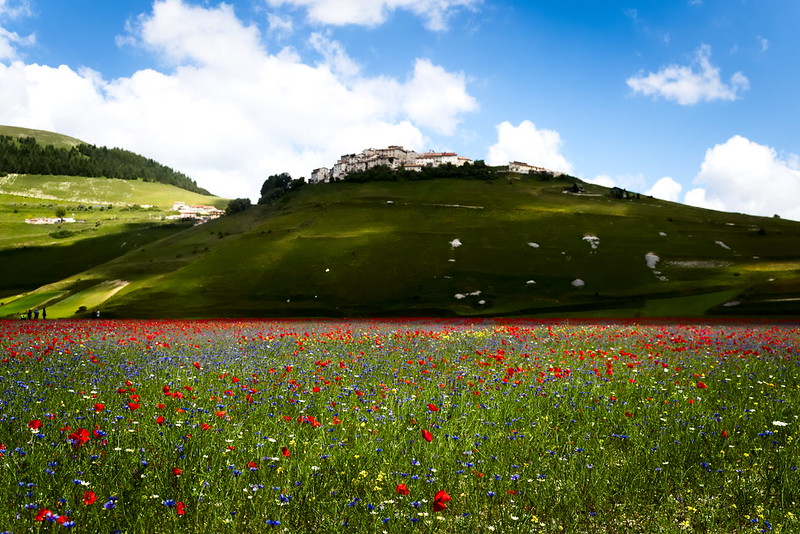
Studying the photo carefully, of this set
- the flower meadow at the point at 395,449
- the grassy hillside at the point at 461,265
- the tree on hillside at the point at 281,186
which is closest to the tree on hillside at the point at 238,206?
the tree on hillside at the point at 281,186

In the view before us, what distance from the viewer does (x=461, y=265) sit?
8181cm

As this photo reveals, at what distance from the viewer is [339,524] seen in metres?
5.98

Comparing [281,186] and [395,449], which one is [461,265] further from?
[281,186]

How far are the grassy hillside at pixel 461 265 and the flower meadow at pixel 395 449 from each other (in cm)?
4791

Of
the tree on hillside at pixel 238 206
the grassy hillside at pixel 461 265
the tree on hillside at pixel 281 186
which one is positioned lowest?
the grassy hillside at pixel 461 265

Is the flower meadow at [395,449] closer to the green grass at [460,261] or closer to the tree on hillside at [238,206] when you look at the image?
the green grass at [460,261]

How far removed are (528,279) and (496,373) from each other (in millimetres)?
63065

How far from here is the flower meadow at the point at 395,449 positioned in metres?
6.31

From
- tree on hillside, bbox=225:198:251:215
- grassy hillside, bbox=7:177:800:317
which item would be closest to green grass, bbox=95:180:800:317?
grassy hillside, bbox=7:177:800:317

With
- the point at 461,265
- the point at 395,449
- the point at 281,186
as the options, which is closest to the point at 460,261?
the point at 461,265

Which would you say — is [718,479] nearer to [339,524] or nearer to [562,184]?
[339,524]

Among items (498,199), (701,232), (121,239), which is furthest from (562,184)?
(121,239)

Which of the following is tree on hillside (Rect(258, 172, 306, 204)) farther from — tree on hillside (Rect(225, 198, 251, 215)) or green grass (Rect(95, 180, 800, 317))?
green grass (Rect(95, 180, 800, 317))

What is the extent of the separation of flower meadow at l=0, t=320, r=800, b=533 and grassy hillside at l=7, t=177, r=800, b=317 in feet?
157
